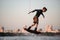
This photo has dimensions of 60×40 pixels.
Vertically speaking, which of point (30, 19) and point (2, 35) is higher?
point (30, 19)

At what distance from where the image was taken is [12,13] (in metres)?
3.03

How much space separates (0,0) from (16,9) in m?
0.30

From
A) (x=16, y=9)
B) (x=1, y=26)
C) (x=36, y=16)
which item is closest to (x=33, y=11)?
(x=36, y=16)

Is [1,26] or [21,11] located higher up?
[21,11]

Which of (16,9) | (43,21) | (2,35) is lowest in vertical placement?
(2,35)

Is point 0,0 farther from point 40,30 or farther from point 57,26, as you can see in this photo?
point 57,26

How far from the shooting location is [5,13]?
9.93 feet

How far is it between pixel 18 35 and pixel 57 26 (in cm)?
63

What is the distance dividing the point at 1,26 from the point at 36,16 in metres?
0.57

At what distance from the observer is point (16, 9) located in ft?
9.97

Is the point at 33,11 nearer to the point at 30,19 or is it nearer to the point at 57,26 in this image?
the point at 30,19

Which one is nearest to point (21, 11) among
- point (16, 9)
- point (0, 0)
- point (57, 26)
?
point (16, 9)

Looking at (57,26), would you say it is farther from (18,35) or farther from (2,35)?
(2,35)

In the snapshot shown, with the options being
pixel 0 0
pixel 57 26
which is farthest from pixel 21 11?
pixel 57 26
